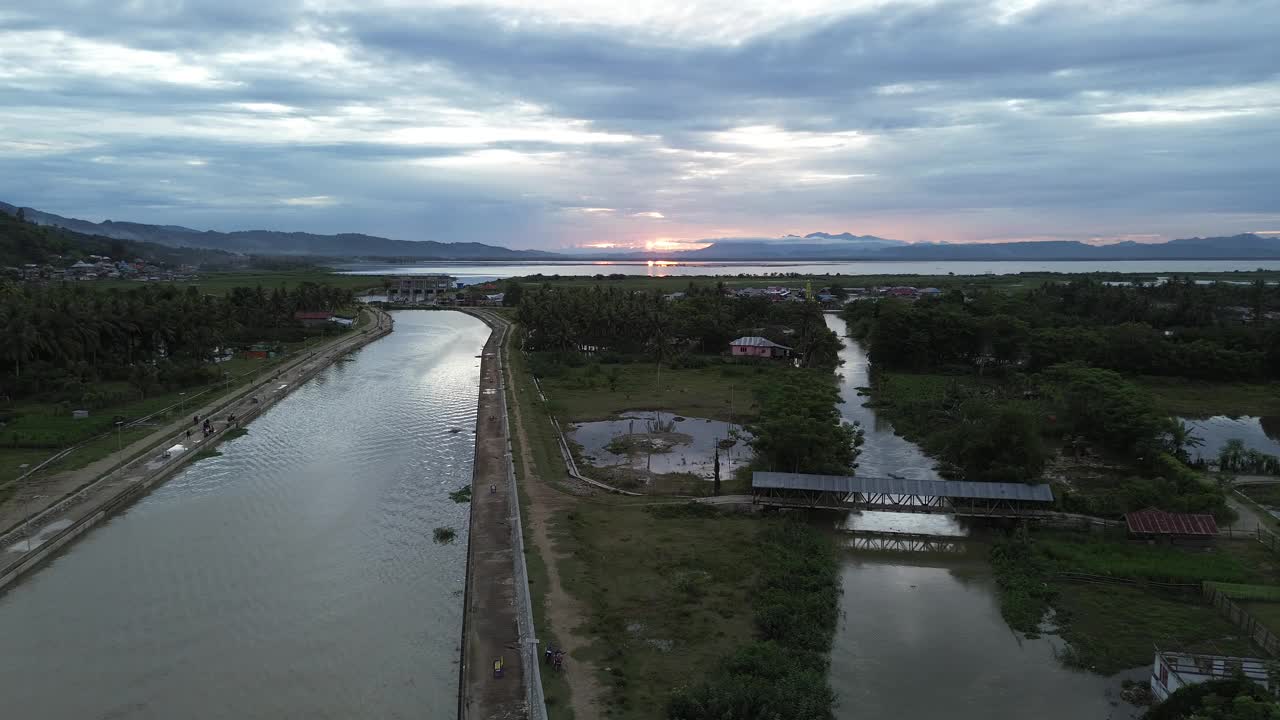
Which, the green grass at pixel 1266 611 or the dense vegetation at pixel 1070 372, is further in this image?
the dense vegetation at pixel 1070 372

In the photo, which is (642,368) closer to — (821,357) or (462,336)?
(821,357)

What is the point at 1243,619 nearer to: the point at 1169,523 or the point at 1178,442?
the point at 1169,523

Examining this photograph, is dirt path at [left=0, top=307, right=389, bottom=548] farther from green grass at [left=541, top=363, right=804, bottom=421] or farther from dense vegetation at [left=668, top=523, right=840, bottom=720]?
dense vegetation at [left=668, top=523, right=840, bottom=720]

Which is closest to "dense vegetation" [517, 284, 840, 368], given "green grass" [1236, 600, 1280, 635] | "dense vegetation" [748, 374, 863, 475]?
"dense vegetation" [748, 374, 863, 475]

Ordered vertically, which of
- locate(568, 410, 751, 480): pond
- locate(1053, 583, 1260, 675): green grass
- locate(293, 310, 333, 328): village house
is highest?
locate(293, 310, 333, 328): village house

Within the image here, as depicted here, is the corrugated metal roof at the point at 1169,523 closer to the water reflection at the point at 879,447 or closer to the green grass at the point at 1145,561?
the green grass at the point at 1145,561

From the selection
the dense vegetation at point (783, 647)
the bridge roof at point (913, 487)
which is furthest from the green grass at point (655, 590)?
the bridge roof at point (913, 487)

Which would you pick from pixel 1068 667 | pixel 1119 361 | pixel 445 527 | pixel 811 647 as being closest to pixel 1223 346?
pixel 1119 361
